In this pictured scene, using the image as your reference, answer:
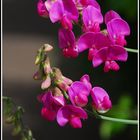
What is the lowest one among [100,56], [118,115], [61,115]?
[118,115]

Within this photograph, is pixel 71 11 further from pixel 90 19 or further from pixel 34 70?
pixel 34 70

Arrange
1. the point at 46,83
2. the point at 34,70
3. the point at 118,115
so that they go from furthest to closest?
the point at 34,70
the point at 118,115
the point at 46,83

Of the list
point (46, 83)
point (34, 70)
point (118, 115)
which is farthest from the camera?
point (34, 70)

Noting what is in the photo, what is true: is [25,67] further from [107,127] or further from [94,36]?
[94,36]

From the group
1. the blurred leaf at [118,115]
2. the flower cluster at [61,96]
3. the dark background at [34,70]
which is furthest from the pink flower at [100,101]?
the dark background at [34,70]

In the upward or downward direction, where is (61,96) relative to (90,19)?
downward

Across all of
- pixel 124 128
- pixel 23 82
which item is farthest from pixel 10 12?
pixel 124 128

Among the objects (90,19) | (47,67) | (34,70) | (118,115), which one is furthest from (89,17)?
(34,70)
